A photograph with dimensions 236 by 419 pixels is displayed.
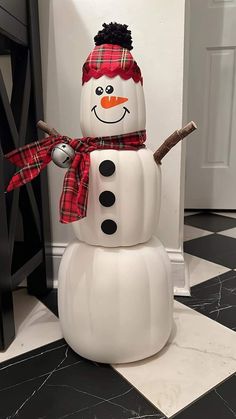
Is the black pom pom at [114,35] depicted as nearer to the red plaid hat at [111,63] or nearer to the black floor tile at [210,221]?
the red plaid hat at [111,63]

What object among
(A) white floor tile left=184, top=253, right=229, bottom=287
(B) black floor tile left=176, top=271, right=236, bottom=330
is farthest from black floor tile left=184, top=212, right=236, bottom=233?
(B) black floor tile left=176, top=271, right=236, bottom=330

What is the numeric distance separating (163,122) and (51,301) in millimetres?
527

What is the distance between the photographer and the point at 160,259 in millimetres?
654

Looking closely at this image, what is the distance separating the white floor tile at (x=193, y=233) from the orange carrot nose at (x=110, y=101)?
0.85 meters

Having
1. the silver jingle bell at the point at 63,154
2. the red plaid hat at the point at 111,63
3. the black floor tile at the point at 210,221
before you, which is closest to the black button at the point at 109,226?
the silver jingle bell at the point at 63,154

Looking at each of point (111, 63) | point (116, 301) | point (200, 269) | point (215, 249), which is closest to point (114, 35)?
point (111, 63)

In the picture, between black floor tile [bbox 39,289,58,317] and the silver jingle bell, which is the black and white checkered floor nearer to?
black floor tile [bbox 39,289,58,317]

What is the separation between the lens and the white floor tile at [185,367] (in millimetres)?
571

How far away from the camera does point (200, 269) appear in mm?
1069

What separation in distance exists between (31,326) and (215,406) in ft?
1.37

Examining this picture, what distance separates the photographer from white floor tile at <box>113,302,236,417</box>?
571mm

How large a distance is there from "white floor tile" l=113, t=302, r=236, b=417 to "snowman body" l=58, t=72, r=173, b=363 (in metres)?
0.04

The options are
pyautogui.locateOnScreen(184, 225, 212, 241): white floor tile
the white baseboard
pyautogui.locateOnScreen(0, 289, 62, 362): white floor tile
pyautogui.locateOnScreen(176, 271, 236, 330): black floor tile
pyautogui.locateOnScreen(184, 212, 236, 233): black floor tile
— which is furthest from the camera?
pyautogui.locateOnScreen(184, 212, 236, 233): black floor tile

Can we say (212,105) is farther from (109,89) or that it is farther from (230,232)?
(109,89)
